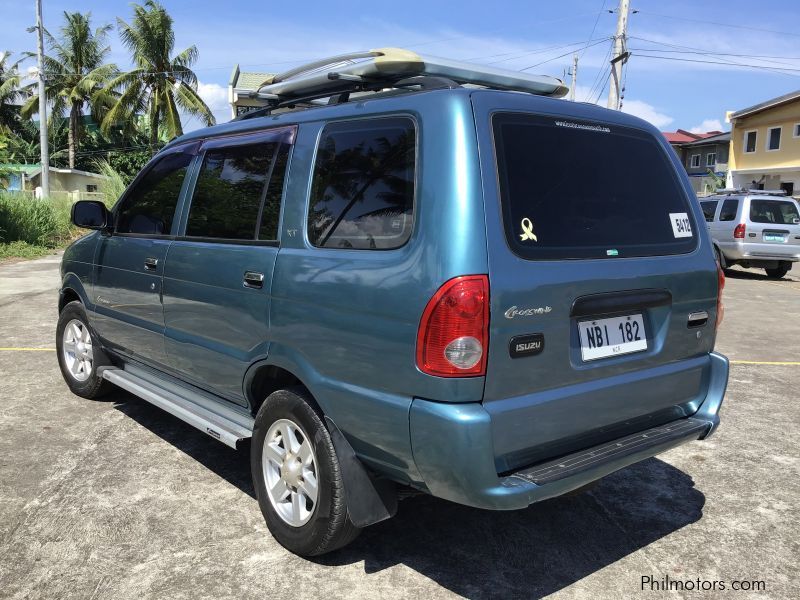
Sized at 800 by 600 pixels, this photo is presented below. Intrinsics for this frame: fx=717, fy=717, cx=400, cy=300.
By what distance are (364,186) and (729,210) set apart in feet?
48.0

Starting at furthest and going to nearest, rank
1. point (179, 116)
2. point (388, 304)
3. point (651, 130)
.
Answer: point (179, 116) < point (651, 130) < point (388, 304)

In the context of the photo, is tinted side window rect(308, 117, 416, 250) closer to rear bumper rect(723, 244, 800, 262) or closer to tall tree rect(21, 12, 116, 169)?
rear bumper rect(723, 244, 800, 262)

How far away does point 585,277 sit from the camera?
2.80m

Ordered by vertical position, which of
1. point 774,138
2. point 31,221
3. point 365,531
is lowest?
point 365,531

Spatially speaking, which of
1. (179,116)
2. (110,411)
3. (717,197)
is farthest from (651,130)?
(179,116)

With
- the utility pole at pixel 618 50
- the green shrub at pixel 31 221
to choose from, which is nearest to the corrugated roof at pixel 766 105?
the utility pole at pixel 618 50

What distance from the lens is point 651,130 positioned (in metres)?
3.49

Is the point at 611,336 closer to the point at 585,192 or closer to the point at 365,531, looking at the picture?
the point at 585,192

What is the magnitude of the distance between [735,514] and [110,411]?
13.4ft

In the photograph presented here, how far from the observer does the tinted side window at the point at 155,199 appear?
4.19 metres

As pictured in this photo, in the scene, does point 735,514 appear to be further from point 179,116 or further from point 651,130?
point 179,116

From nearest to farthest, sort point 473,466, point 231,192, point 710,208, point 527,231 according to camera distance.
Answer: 1. point 473,466
2. point 527,231
3. point 231,192
4. point 710,208

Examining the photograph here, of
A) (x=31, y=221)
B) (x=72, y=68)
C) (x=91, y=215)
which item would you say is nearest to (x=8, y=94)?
(x=72, y=68)

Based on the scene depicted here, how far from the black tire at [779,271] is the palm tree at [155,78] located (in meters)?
28.5
